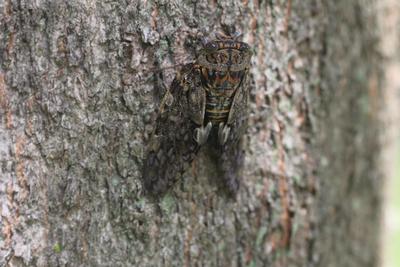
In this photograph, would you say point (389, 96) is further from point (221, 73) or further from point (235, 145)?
point (221, 73)

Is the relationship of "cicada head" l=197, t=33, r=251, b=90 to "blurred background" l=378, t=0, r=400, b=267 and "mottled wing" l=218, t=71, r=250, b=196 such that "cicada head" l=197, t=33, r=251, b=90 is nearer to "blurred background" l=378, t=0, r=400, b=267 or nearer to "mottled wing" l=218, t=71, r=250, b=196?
"mottled wing" l=218, t=71, r=250, b=196

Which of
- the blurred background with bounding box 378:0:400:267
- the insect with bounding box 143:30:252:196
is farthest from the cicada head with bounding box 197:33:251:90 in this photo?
the blurred background with bounding box 378:0:400:267

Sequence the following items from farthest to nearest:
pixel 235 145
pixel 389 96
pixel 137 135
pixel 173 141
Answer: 1. pixel 389 96
2. pixel 235 145
3. pixel 173 141
4. pixel 137 135

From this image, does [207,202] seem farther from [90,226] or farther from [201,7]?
[201,7]

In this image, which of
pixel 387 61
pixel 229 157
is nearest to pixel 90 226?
pixel 229 157

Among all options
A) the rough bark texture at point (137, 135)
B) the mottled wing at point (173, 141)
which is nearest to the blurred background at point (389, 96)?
the rough bark texture at point (137, 135)

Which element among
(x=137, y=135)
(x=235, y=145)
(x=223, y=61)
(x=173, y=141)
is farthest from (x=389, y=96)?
(x=137, y=135)

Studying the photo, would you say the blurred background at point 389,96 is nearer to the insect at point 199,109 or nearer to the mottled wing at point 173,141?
the insect at point 199,109
